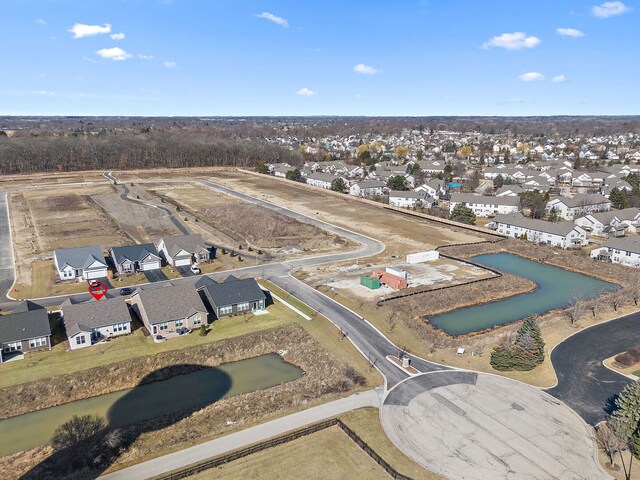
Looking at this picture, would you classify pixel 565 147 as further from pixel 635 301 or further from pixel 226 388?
pixel 226 388

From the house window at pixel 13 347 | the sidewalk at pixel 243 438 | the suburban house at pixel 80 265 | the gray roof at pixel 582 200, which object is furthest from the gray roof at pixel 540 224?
the house window at pixel 13 347

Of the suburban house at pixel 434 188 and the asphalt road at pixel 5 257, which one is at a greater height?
the suburban house at pixel 434 188

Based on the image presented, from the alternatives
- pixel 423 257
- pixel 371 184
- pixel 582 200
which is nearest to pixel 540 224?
pixel 582 200

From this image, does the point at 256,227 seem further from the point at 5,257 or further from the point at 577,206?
the point at 577,206

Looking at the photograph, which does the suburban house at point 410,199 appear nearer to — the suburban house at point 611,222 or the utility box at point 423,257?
the suburban house at point 611,222

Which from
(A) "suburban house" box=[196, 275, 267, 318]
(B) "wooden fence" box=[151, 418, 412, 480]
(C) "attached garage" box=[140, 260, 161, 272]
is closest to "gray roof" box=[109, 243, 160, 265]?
(C) "attached garage" box=[140, 260, 161, 272]
